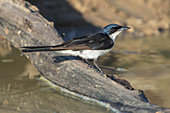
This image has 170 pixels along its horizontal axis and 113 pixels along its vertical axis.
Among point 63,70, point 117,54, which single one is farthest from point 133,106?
point 117,54

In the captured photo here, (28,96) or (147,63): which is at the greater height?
(147,63)

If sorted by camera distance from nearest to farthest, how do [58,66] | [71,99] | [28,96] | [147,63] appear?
[71,99]
[28,96]
[58,66]
[147,63]

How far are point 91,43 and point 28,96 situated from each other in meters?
1.71

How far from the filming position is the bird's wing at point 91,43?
5.84 metres

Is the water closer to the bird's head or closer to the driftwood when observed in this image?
the driftwood

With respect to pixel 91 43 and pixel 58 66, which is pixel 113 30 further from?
pixel 58 66

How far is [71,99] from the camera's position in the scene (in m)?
5.85

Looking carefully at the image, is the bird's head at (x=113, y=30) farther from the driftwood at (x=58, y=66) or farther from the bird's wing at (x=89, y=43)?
the driftwood at (x=58, y=66)

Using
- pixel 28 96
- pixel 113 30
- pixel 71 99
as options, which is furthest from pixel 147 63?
pixel 28 96

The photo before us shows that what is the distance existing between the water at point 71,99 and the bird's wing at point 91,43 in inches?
42.0

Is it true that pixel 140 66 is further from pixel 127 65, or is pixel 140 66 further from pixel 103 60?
pixel 103 60

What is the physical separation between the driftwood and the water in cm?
29

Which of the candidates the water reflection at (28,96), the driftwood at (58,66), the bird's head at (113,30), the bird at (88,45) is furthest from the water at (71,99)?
the bird's head at (113,30)

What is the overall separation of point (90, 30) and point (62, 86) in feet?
21.4
